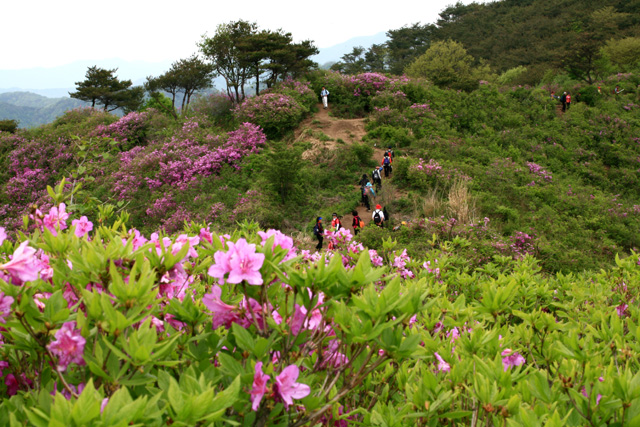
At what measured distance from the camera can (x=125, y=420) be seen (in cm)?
72

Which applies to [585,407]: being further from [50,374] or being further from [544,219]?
[544,219]

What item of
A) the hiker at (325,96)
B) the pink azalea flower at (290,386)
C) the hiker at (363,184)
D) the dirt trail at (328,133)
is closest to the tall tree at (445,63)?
the hiker at (325,96)

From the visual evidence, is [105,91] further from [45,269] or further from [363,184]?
[45,269]

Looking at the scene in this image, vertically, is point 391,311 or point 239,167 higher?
point 391,311

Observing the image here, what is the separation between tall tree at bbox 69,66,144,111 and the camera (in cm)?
2820

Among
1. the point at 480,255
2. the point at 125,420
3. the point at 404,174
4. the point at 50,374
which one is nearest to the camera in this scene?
the point at 125,420

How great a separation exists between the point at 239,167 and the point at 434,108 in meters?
8.87

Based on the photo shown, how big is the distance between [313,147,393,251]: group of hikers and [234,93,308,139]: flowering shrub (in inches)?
185

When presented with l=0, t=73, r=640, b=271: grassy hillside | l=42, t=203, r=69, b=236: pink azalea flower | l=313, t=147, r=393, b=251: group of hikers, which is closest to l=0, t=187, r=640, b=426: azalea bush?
l=42, t=203, r=69, b=236: pink azalea flower

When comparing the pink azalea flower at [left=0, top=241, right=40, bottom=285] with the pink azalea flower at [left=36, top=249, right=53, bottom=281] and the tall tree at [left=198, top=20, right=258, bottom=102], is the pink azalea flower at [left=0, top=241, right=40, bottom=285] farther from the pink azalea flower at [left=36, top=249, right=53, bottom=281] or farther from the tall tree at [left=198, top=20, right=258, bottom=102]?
the tall tree at [left=198, top=20, right=258, bottom=102]

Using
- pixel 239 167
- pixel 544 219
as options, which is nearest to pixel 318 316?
pixel 544 219

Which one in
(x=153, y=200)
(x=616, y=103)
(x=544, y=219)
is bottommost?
(x=544, y=219)

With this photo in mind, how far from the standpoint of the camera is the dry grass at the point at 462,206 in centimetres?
895

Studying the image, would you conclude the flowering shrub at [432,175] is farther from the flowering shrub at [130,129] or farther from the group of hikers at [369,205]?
the flowering shrub at [130,129]
